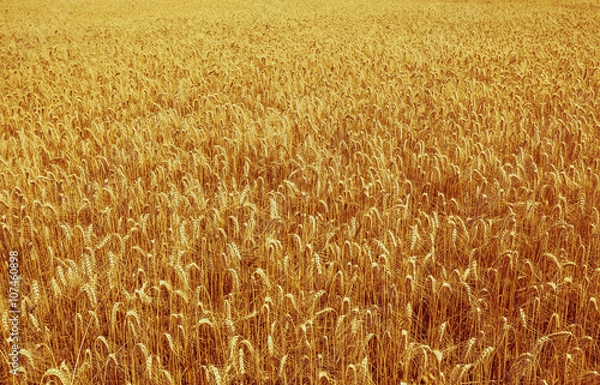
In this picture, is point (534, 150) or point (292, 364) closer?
point (292, 364)

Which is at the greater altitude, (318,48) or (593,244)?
(318,48)

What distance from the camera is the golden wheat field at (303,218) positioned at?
2031mm

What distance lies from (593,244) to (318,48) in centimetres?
730

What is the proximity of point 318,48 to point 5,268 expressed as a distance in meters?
7.48

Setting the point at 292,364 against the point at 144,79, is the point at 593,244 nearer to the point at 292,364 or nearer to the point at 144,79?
the point at 292,364

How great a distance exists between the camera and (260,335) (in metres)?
2.26

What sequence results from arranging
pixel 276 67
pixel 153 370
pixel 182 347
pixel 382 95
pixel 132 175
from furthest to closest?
pixel 276 67 → pixel 382 95 → pixel 132 175 → pixel 182 347 → pixel 153 370

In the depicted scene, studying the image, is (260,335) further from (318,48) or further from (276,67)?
(318,48)

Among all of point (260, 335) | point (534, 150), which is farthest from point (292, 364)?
point (534, 150)

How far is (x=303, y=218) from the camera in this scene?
122 inches

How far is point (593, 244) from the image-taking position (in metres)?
2.67

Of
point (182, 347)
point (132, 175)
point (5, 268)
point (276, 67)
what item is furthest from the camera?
point (276, 67)

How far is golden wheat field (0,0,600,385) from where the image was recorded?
2031 mm

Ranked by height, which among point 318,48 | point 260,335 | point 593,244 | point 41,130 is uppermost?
point 318,48
